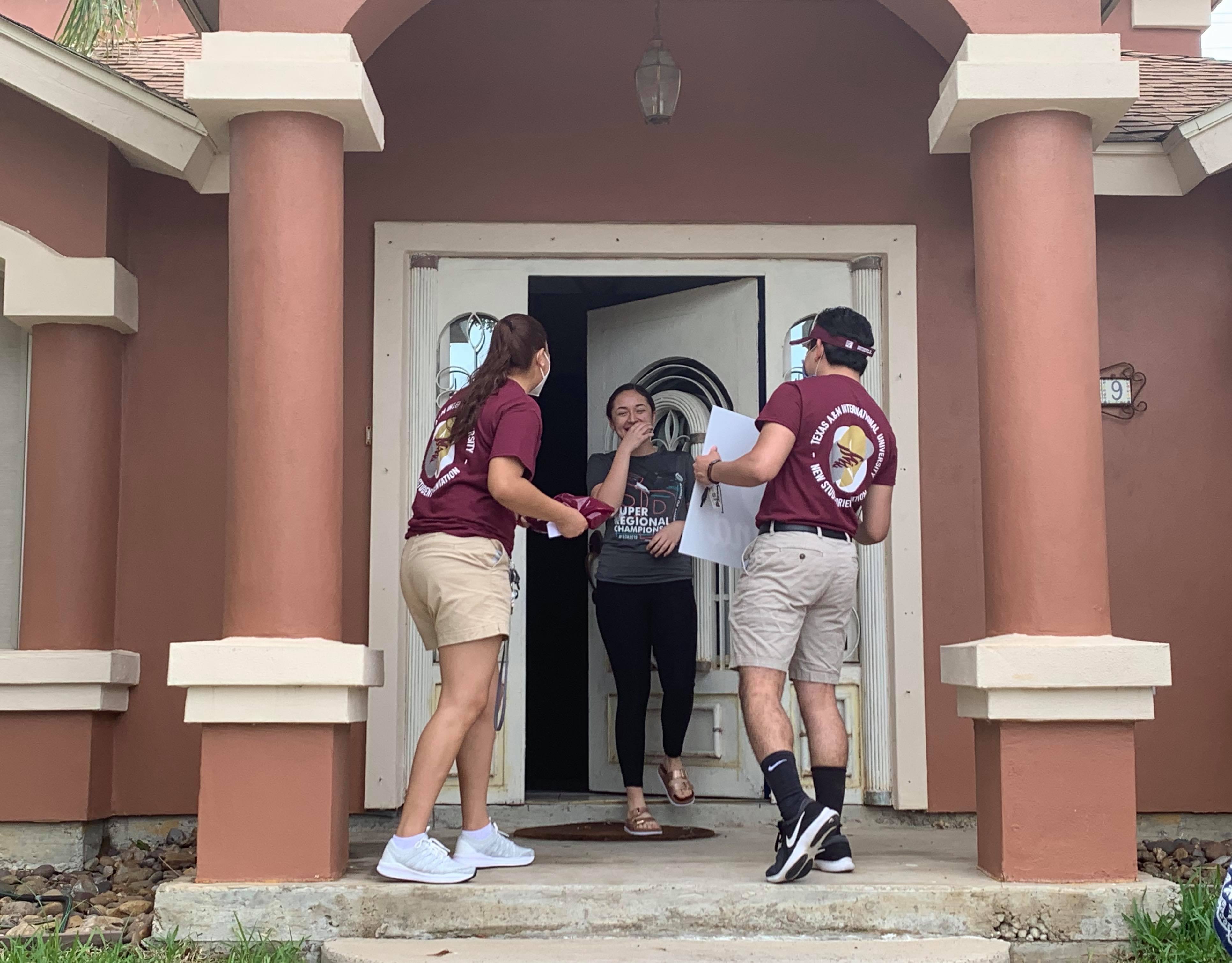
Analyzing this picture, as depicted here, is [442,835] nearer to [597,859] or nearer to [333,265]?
[597,859]

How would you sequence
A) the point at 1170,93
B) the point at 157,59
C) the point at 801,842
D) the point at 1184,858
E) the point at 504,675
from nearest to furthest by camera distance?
the point at 801,842, the point at 1184,858, the point at 504,675, the point at 1170,93, the point at 157,59

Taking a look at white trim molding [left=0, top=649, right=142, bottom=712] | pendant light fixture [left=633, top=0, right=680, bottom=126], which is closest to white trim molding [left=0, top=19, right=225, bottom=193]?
pendant light fixture [left=633, top=0, right=680, bottom=126]

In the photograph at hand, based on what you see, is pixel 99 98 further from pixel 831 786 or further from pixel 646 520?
pixel 831 786

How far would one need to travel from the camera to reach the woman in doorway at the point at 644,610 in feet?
18.0

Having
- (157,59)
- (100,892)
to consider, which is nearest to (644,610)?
(100,892)

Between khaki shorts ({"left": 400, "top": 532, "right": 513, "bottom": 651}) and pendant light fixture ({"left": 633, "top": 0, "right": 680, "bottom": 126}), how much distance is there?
7.27 ft

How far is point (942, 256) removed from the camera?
5996 mm

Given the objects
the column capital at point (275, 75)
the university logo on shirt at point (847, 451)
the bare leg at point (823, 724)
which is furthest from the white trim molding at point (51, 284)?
the bare leg at point (823, 724)

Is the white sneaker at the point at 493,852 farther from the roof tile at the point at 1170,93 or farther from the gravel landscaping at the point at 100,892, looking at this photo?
the roof tile at the point at 1170,93

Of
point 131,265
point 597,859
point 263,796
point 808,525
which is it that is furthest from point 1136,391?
point 131,265

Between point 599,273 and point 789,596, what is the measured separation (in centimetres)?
223

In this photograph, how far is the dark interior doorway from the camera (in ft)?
29.6

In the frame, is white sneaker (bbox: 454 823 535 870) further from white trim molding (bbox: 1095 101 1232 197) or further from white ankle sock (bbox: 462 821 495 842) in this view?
white trim molding (bbox: 1095 101 1232 197)

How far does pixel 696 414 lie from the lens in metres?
6.25
